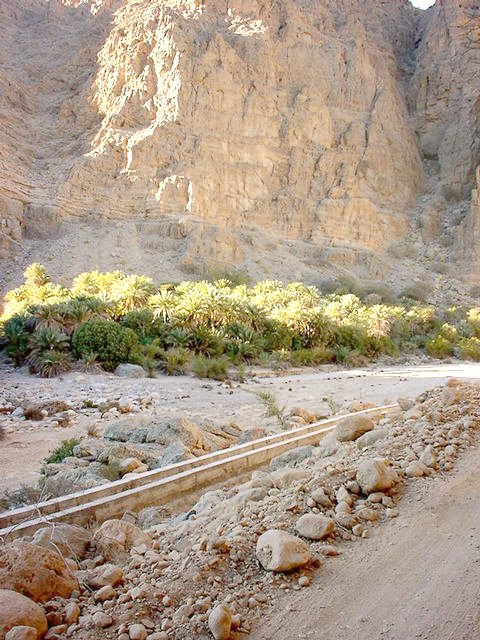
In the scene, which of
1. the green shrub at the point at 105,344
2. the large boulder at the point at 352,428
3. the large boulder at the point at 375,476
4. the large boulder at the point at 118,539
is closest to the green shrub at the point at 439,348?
the green shrub at the point at 105,344

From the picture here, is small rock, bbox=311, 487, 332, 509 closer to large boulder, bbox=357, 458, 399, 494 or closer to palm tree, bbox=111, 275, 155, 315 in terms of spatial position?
Result: large boulder, bbox=357, 458, 399, 494

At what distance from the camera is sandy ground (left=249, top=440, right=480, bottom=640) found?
7.22ft

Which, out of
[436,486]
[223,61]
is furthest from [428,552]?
[223,61]

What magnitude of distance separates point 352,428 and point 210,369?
1134 centimetres

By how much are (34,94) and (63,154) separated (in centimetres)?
1269

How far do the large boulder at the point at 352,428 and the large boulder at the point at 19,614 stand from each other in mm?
3799

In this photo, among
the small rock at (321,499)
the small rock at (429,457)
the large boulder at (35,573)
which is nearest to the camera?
the large boulder at (35,573)

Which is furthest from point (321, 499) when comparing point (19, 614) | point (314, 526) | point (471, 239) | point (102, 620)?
point (471, 239)

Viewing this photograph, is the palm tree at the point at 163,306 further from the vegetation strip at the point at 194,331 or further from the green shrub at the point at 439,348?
the green shrub at the point at 439,348

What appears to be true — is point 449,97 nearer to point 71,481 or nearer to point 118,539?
point 71,481

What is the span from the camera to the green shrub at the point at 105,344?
16.7 metres

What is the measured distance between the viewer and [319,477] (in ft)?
12.3

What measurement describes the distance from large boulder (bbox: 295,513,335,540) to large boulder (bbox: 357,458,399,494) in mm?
559

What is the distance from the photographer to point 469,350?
26.4m
